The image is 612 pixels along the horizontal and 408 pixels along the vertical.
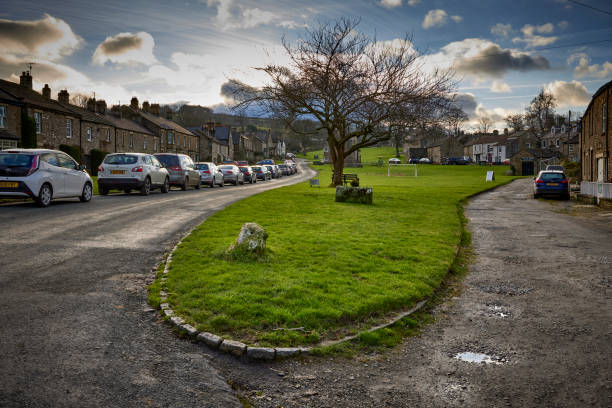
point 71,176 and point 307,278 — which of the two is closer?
point 307,278

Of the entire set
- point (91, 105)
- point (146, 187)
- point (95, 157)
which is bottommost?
point (146, 187)

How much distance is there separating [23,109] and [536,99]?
3513 inches

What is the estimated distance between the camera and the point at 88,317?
194 inches

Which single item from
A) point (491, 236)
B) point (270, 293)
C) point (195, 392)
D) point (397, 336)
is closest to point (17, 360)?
point (195, 392)

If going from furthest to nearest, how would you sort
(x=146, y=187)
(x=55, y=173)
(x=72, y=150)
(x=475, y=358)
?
(x=72, y=150), (x=146, y=187), (x=55, y=173), (x=475, y=358)

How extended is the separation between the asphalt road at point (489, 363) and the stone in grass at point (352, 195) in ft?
→ 37.5

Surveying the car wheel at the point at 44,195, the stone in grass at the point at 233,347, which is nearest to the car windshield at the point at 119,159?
the car wheel at the point at 44,195

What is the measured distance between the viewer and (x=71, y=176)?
606 inches

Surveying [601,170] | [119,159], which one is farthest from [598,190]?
[119,159]

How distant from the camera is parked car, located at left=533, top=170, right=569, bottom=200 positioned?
25.3m

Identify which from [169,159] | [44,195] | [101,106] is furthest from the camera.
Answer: [101,106]

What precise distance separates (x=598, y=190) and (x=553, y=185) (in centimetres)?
385

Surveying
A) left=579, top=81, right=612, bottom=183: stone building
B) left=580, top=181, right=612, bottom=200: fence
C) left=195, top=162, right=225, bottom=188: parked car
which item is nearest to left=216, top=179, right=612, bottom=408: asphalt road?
left=580, top=181, right=612, bottom=200: fence

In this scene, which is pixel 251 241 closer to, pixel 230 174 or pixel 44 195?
pixel 44 195
